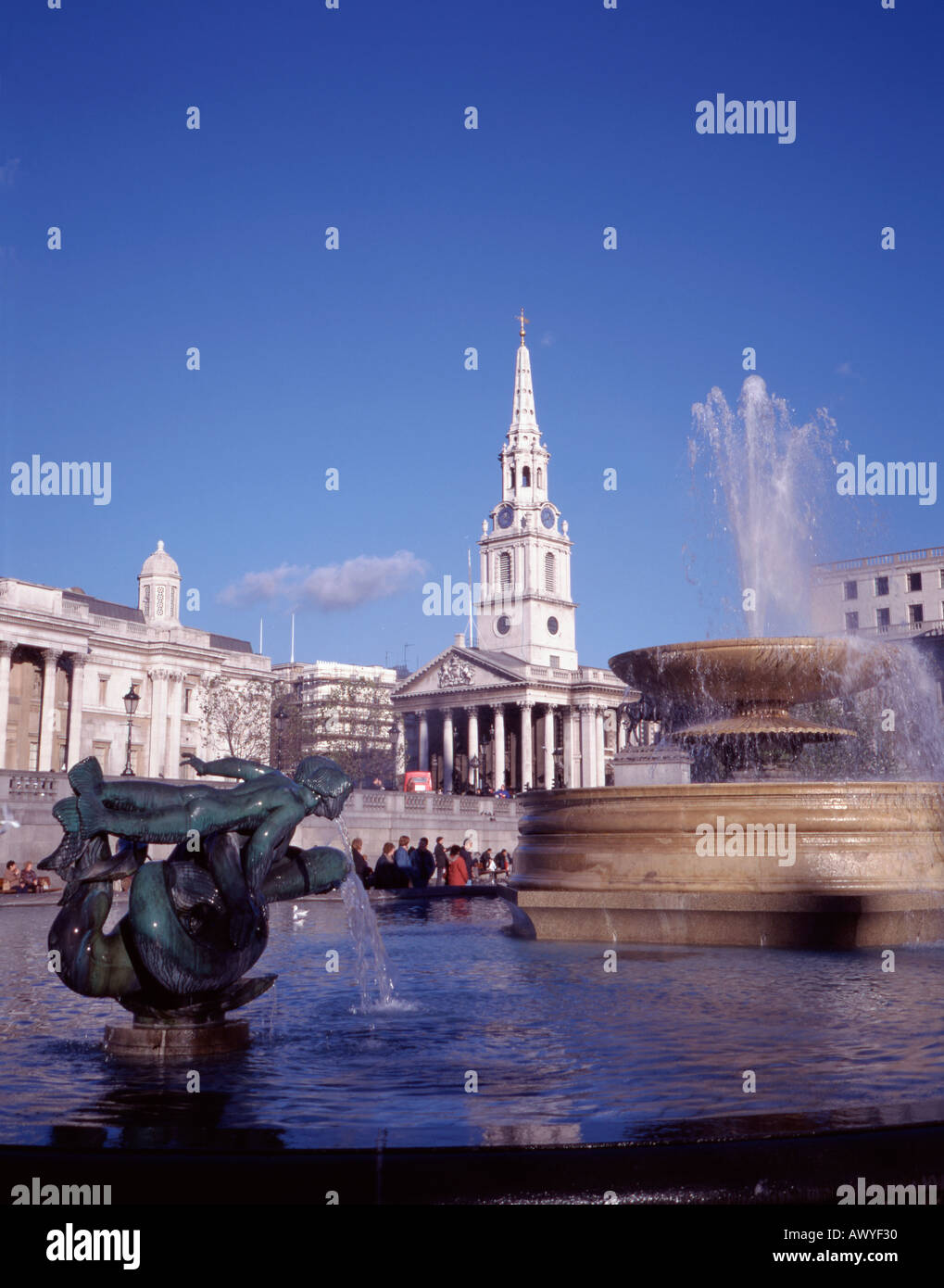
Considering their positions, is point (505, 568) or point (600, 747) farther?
point (505, 568)

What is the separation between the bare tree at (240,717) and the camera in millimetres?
66250

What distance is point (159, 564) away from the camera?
261ft

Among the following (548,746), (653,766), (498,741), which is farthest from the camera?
(548,746)

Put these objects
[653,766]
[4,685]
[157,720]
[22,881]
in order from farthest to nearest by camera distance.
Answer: [157,720] < [4,685] < [653,766] < [22,881]

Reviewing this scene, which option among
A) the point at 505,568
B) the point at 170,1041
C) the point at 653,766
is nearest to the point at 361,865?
the point at 170,1041

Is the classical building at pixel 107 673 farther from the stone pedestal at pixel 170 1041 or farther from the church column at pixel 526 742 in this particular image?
the stone pedestal at pixel 170 1041

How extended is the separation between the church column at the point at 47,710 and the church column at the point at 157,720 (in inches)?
389

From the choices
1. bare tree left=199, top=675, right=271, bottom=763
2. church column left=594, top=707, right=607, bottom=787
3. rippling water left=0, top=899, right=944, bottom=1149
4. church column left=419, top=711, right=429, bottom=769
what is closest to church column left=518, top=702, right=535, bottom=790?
church column left=594, top=707, right=607, bottom=787

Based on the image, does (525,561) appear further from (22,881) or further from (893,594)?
(22,881)

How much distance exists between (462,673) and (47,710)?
3405 centimetres

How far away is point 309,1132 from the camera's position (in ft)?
10.4

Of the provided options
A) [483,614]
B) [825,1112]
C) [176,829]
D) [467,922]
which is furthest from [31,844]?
[483,614]

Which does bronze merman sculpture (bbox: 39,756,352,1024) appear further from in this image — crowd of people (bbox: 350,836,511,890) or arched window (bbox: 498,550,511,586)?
arched window (bbox: 498,550,511,586)
